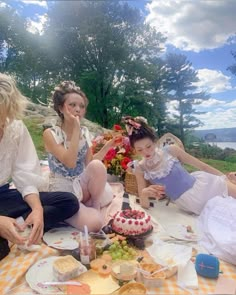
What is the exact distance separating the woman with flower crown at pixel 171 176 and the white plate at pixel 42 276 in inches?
35.2

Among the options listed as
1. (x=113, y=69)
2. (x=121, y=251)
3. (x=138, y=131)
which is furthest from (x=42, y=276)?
(x=113, y=69)

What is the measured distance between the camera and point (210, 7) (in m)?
0.98

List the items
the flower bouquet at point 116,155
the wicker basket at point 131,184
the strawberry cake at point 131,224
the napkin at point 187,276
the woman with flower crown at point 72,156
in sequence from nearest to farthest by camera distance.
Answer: the napkin at point 187,276 → the strawberry cake at point 131,224 → the woman with flower crown at point 72,156 → the wicker basket at point 131,184 → the flower bouquet at point 116,155

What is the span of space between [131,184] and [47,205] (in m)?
0.98

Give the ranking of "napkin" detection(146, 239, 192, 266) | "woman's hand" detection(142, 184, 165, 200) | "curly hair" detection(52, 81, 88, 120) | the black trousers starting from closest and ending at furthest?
"napkin" detection(146, 239, 192, 266), the black trousers, "curly hair" detection(52, 81, 88, 120), "woman's hand" detection(142, 184, 165, 200)

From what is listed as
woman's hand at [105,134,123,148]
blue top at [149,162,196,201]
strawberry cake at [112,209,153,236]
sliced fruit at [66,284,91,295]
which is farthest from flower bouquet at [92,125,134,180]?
sliced fruit at [66,284,91,295]

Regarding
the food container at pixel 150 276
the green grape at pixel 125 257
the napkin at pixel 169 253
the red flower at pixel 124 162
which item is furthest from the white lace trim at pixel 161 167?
the food container at pixel 150 276

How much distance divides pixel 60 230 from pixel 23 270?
0.36m

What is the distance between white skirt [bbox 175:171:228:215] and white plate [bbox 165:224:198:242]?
0.96 ft

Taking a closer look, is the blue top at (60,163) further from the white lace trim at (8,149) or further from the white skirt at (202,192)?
the white skirt at (202,192)

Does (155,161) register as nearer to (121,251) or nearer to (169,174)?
(169,174)

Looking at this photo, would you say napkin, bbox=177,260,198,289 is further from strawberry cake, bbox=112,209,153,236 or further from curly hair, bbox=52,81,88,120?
curly hair, bbox=52,81,88,120

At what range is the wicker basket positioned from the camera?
7.14 feet

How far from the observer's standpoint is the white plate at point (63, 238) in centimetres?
125
